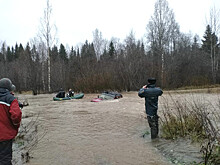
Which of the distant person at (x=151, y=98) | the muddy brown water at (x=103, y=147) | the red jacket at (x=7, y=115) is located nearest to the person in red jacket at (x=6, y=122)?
the red jacket at (x=7, y=115)

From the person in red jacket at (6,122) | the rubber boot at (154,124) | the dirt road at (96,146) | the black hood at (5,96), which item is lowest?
the dirt road at (96,146)

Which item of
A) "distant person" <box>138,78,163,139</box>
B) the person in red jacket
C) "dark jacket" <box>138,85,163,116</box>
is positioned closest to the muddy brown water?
"distant person" <box>138,78,163,139</box>

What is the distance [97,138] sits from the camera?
7.77m

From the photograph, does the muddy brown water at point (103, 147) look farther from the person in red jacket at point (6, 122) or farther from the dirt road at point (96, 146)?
the person in red jacket at point (6, 122)

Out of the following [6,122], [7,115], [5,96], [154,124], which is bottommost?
[154,124]

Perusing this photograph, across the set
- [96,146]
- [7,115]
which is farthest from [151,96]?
[7,115]

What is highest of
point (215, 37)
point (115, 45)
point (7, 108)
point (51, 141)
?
point (115, 45)

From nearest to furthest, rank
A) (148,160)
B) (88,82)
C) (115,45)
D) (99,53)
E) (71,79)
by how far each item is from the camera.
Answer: (148,160), (88,82), (71,79), (99,53), (115,45)

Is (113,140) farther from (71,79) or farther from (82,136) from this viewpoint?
(71,79)

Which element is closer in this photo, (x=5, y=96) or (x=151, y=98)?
(x=5, y=96)

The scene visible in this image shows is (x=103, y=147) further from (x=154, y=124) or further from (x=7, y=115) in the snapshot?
(x=7, y=115)

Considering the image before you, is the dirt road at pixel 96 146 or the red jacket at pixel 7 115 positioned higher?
the red jacket at pixel 7 115

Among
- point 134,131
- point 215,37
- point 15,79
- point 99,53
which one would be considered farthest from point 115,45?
point 134,131

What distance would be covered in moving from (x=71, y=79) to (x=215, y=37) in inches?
910
